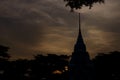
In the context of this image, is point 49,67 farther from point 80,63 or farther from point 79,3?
point 79,3

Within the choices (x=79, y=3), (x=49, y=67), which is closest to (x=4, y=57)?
(x=49, y=67)

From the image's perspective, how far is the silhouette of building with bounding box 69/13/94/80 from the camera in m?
53.4

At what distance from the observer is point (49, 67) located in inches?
2778

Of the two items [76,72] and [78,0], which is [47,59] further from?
[78,0]

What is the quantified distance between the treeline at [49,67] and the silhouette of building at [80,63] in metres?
10.7

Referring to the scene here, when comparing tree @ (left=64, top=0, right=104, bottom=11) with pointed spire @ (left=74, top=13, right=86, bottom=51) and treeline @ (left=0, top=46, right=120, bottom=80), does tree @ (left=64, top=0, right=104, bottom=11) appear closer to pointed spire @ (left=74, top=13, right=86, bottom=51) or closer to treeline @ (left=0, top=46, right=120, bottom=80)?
pointed spire @ (left=74, top=13, right=86, bottom=51)

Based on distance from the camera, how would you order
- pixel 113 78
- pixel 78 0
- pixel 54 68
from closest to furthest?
1. pixel 78 0
2. pixel 113 78
3. pixel 54 68

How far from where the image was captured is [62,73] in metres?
68.1

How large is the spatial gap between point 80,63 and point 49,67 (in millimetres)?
17082

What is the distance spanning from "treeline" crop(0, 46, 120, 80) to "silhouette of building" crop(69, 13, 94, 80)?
1067 cm

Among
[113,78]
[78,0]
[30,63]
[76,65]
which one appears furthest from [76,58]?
[78,0]

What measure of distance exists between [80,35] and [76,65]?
4410mm

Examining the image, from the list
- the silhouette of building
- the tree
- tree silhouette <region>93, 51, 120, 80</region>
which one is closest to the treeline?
tree silhouette <region>93, 51, 120, 80</region>

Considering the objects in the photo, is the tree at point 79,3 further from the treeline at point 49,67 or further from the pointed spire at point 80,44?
the treeline at point 49,67
